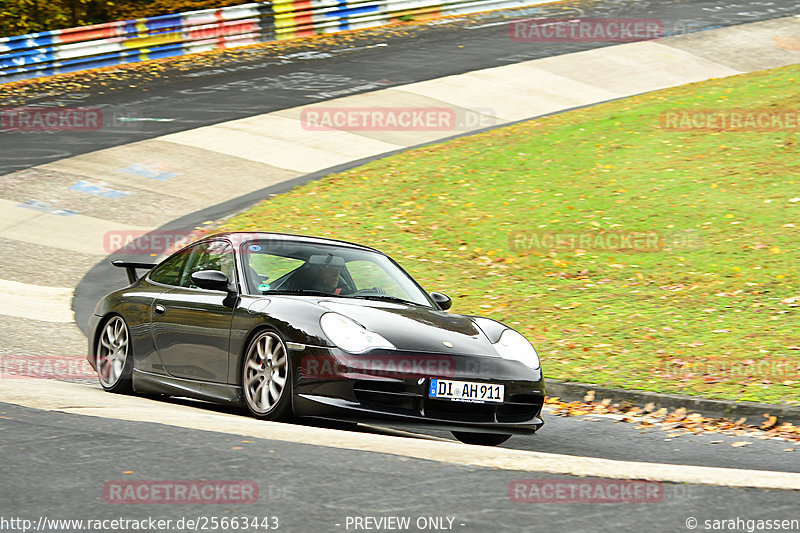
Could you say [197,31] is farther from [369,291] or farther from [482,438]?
[482,438]

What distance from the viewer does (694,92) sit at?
2244 centimetres

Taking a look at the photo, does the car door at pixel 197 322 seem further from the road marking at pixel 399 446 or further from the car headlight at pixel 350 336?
the car headlight at pixel 350 336

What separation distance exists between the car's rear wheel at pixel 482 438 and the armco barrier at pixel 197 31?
18.8 metres

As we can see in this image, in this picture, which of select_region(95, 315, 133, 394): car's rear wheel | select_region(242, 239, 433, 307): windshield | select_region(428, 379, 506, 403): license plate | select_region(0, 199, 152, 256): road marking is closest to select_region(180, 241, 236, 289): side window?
Answer: select_region(242, 239, 433, 307): windshield

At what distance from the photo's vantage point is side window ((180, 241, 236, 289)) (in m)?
7.98

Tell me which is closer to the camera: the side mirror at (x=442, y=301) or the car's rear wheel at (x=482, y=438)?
the car's rear wheel at (x=482, y=438)

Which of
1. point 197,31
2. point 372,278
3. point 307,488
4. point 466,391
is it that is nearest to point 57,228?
point 372,278

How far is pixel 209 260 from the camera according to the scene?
323 inches

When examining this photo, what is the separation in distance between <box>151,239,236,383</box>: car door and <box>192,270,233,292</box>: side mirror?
0.14m

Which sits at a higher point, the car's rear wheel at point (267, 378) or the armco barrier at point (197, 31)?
the armco barrier at point (197, 31)

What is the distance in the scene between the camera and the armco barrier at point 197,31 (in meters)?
23.8

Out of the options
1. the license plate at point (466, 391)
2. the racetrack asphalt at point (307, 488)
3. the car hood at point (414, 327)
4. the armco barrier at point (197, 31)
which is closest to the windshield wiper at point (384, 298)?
the car hood at point (414, 327)

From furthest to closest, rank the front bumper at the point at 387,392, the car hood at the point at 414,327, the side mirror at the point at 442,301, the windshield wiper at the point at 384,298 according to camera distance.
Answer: the side mirror at the point at 442,301
the windshield wiper at the point at 384,298
the car hood at the point at 414,327
the front bumper at the point at 387,392

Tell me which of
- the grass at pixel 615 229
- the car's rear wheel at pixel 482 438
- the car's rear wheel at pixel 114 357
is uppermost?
the car's rear wheel at pixel 114 357
